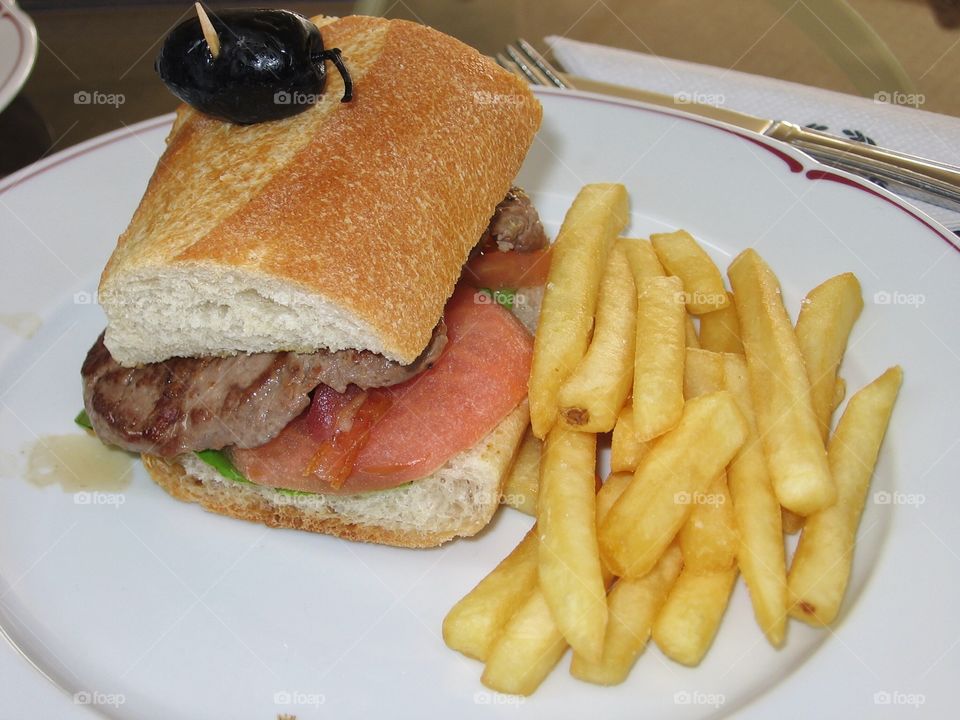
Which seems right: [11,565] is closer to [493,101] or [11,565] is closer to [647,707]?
[647,707]

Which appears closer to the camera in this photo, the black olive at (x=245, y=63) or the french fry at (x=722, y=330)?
the black olive at (x=245, y=63)

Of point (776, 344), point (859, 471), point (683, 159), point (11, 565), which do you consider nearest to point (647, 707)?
point (859, 471)

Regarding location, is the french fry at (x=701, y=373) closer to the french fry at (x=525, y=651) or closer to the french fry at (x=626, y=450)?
the french fry at (x=626, y=450)

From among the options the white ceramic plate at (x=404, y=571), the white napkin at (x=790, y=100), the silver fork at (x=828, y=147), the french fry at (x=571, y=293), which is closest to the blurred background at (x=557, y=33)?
the white napkin at (x=790, y=100)

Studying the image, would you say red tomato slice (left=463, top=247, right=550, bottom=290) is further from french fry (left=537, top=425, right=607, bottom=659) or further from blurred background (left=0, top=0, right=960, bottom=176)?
blurred background (left=0, top=0, right=960, bottom=176)

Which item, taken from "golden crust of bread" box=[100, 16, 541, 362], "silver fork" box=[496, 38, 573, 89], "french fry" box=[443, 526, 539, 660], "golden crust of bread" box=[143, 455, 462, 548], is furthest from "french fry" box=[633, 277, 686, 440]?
"silver fork" box=[496, 38, 573, 89]

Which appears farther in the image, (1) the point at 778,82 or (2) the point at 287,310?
(1) the point at 778,82
